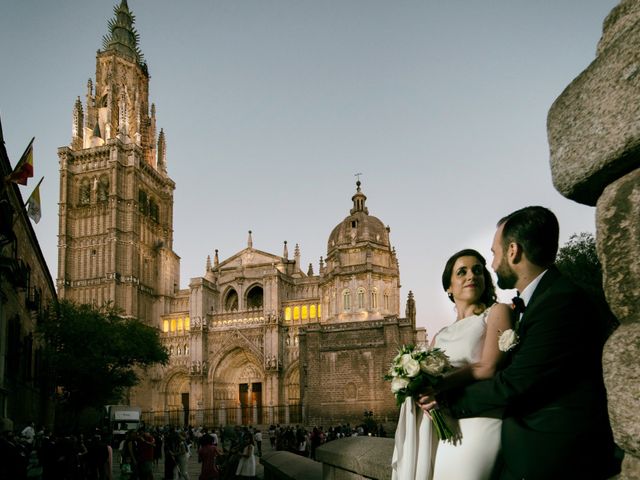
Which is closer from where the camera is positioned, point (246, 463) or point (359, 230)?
point (246, 463)

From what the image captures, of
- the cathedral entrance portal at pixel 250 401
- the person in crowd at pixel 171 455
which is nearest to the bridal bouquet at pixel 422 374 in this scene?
the person in crowd at pixel 171 455

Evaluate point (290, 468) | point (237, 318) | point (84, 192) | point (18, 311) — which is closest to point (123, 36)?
point (84, 192)

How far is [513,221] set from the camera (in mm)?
2691

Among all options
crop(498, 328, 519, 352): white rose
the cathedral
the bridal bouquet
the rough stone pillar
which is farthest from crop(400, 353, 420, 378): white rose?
the cathedral

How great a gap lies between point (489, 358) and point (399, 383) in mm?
419

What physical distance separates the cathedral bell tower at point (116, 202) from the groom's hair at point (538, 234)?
186 ft

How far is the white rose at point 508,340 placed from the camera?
8.20 feet

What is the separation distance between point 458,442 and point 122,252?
2351 inches

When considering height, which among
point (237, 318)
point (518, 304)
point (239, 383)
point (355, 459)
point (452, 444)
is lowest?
point (239, 383)

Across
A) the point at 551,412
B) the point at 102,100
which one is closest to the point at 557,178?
the point at 551,412

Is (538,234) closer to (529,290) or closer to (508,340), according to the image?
(529,290)

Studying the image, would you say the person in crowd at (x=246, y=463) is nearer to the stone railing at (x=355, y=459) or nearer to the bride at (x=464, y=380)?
the stone railing at (x=355, y=459)

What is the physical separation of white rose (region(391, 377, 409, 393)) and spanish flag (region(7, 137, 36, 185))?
18.8m

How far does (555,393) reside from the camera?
7.50ft
